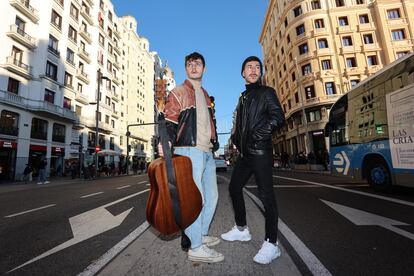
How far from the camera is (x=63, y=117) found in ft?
89.9

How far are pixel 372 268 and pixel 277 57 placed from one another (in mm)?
45481

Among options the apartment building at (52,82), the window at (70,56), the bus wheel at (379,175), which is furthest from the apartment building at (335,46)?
the window at (70,56)

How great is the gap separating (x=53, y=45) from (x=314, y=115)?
31.9m

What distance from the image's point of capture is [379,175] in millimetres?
6785

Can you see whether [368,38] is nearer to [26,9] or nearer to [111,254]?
[26,9]

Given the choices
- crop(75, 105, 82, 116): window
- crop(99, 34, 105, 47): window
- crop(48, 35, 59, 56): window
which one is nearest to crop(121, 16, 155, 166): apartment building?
crop(99, 34, 105, 47): window

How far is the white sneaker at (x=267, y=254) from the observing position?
88.8 inches

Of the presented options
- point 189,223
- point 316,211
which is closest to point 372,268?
point 189,223

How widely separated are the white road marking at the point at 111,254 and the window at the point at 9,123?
937 inches

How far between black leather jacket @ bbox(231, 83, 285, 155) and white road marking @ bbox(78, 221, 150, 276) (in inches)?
67.6

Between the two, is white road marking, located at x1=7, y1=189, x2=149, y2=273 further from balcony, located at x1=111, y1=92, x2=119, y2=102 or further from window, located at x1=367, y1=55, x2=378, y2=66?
balcony, located at x1=111, y1=92, x2=119, y2=102

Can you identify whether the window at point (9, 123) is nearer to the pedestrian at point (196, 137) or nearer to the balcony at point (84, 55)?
the balcony at point (84, 55)

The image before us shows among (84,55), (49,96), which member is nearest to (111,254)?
(49,96)

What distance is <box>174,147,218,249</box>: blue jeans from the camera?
231cm
